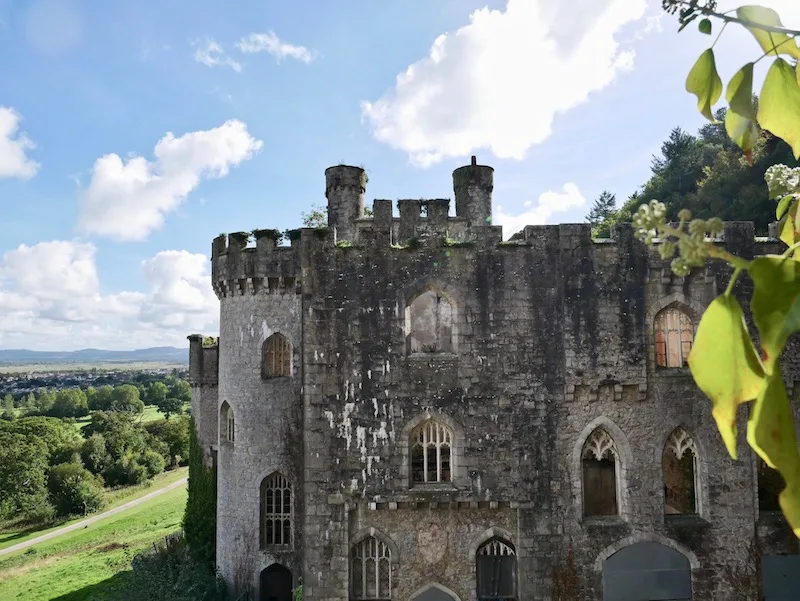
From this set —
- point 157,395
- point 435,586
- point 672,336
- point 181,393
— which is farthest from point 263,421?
point 157,395

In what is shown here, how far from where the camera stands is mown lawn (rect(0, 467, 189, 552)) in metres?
45.7

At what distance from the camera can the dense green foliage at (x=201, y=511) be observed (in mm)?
23000

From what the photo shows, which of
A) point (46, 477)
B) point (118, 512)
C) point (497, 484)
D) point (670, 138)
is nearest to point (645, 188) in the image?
point (670, 138)

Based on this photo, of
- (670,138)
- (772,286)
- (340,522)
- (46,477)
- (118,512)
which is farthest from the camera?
(670,138)

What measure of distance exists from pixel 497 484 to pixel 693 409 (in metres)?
5.72

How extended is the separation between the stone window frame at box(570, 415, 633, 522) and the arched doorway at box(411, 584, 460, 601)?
394cm

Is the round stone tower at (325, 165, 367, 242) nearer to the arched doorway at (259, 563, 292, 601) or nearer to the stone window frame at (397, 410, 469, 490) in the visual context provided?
the stone window frame at (397, 410, 469, 490)

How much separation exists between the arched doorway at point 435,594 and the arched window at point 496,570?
795 mm

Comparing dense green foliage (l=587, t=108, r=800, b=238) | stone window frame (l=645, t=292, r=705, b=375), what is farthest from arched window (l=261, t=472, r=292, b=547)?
dense green foliage (l=587, t=108, r=800, b=238)

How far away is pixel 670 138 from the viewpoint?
61.0 m

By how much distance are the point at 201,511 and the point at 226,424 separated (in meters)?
5.06

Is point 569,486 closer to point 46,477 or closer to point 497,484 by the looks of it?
point 497,484

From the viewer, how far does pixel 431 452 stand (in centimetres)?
1534

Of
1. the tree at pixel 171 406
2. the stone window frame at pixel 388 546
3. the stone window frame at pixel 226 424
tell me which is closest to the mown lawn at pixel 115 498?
the stone window frame at pixel 226 424
